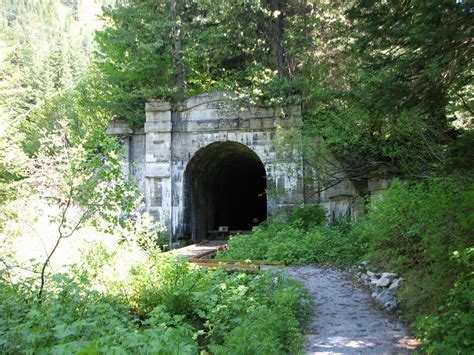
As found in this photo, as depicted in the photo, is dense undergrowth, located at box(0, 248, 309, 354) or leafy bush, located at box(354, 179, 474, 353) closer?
dense undergrowth, located at box(0, 248, 309, 354)

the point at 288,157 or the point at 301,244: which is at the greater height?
the point at 288,157

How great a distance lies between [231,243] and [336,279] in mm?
4535

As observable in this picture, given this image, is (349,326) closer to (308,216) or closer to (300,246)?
(300,246)

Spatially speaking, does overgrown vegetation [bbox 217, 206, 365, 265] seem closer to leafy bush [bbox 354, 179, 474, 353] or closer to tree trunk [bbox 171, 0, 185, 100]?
leafy bush [bbox 354, 179, 474, 353]

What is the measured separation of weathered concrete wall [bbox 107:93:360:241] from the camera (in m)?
14.0

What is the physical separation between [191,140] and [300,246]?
20.2 feet

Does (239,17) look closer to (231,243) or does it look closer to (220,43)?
(220,43)

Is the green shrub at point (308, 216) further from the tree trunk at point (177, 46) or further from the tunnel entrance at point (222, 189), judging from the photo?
the tree trunk at point (177, 46)

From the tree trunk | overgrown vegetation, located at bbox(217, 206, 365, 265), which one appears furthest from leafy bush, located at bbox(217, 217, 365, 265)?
the tree trunk

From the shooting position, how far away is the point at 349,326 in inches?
207

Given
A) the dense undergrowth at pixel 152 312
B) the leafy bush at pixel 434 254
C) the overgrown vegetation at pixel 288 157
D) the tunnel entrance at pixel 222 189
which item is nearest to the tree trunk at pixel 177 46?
the overgrown vegetation at pixel 288 157

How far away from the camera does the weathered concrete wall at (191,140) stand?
1405cm

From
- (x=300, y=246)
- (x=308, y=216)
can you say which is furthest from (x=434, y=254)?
(x=308, y=216)

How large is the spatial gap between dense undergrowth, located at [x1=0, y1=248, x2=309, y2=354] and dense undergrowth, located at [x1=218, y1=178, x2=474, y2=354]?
4.64ft
